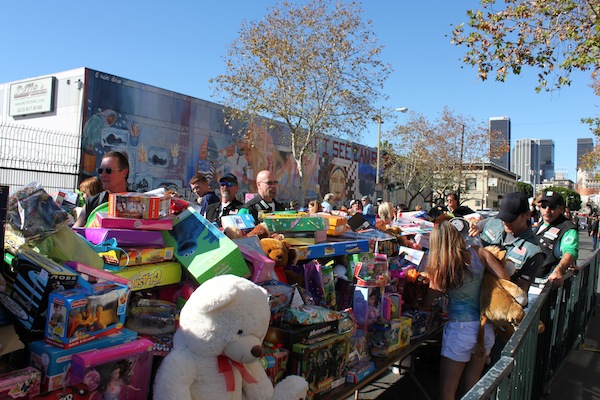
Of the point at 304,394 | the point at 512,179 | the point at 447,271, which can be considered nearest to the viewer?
the point at 304,394

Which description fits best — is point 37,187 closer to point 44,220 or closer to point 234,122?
point 44,220

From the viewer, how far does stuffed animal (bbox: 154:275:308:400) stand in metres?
1.84

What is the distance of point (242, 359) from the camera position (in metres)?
1.93

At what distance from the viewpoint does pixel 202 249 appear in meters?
2.44

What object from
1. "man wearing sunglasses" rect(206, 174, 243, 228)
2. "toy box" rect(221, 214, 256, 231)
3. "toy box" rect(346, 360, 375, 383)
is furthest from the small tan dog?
"man wearing sunglasses" rect(206, 174, 243, 228)

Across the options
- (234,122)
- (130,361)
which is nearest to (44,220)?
(130,361)

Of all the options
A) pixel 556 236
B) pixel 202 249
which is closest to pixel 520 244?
pixel 556 236

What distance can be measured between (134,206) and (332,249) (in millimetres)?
1576

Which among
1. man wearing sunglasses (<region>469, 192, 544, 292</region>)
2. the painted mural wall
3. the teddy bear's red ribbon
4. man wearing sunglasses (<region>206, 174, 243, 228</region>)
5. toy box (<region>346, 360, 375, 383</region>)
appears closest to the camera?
the teddy bear's red ribbon

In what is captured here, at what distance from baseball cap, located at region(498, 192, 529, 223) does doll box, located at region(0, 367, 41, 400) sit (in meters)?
3.86

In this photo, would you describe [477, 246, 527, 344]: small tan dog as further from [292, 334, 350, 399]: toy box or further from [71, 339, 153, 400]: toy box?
[71, 339, 153, 400]: toy box

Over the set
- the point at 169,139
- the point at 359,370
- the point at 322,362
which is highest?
the point at 169,139

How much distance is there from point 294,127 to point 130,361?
58.0 feet

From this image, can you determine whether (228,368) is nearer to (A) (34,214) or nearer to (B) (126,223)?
(B) (126,223)
